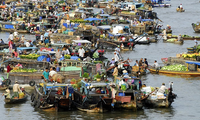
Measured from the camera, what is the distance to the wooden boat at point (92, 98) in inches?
1291

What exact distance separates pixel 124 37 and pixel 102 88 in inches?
1061

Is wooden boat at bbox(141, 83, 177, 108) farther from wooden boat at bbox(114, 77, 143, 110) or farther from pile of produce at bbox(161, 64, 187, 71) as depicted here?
pile of produce at bbox(161, 64, 187, 71)

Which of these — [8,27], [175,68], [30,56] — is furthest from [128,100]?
[8,27]

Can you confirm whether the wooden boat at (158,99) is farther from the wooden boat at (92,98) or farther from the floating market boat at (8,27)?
the floating market boat at (8,27)

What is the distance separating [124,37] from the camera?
6003 centimetres

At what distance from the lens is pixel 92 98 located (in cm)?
3300

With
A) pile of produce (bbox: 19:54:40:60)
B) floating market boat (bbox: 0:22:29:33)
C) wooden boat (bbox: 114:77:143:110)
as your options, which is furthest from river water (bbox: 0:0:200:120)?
floating market boat (bbox: 0:22:29:33)

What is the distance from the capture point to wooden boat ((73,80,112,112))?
108 feet

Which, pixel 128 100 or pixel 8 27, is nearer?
pixel 128 100

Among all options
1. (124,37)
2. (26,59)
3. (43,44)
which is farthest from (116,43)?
(26,59)

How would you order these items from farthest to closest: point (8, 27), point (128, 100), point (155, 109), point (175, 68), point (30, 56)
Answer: point (8, 27), point (175, 68), point (30, 56), point (155, 109), point (128, 100)

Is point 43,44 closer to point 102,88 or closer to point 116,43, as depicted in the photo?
point 116,43

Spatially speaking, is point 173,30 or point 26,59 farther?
point 173,30

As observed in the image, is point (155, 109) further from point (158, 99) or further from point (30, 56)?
point (30, 56)
